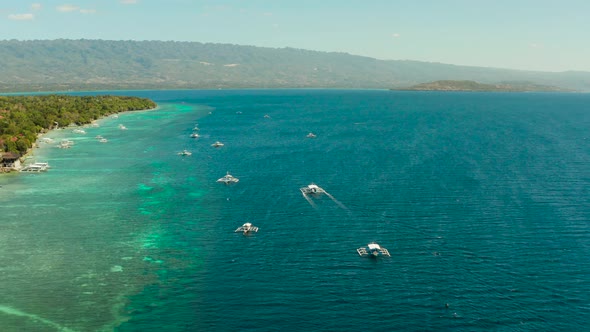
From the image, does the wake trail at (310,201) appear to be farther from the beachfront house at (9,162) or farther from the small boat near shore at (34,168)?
the beachfront house at (9,162)

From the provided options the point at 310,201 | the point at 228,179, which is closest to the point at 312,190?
the point at 310,201

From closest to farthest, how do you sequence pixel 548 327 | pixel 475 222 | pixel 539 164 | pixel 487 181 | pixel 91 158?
pixel 548 327 < pixel 475 222 < pixel 487 181 < pixel 539 164 < pixel 91 158

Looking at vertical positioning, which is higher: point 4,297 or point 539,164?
point 539,164

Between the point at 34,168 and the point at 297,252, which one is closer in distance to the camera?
the point at 297,252

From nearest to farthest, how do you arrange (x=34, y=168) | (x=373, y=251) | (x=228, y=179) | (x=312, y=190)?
(x=373, y=251)
(x=312, y=190)
(x=228, y=179)
(x=34, y=168)

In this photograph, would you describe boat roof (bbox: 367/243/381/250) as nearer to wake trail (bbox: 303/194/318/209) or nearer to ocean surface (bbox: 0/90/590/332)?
ocean surface (bbox: 0/90/590/332)

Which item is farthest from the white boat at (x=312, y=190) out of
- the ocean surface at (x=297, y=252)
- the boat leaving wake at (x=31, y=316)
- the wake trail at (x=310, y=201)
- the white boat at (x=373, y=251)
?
the boat leaving wake at (x=31, y=316)

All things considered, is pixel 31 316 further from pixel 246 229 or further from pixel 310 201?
Result: pixel 310 201

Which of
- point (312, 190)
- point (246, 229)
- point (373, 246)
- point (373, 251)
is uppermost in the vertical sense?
point (312, 190)

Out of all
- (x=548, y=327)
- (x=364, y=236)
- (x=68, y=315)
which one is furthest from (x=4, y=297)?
(x=548, y=327)

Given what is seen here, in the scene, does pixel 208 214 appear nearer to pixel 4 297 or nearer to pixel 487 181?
pixel 4 297

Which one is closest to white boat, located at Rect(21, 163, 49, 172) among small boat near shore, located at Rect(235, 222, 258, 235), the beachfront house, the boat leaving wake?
the beachfront house
